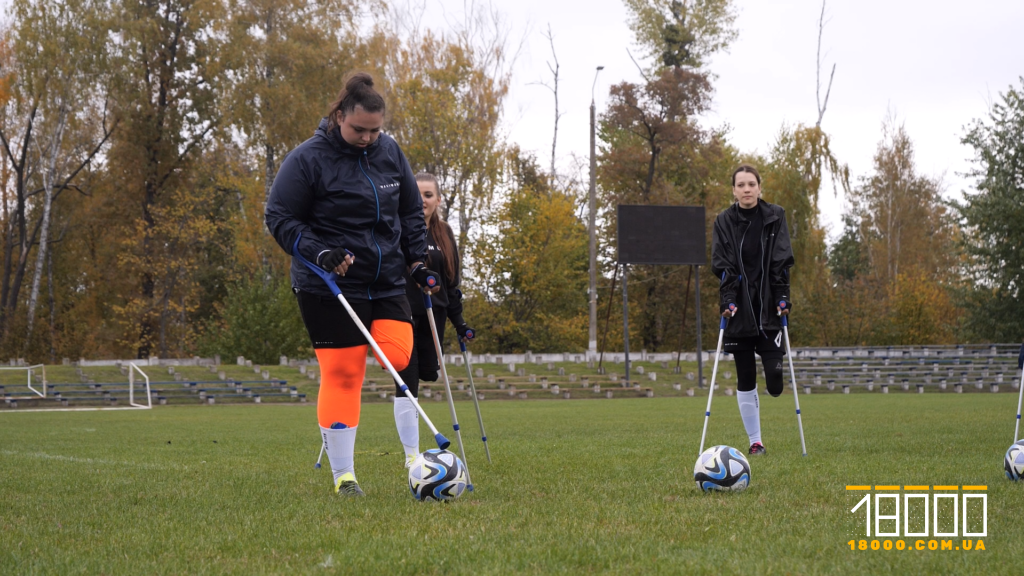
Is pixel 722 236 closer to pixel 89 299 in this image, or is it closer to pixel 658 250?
pixel 658 250

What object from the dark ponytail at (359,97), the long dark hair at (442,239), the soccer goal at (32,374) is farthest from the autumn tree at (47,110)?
the dark ponytail at (359,97)

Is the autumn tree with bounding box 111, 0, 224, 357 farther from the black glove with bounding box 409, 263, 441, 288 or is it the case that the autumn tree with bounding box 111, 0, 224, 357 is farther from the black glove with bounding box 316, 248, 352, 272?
the black glove with bounding box 316, 248, 352, 272

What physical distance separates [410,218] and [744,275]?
119 inches

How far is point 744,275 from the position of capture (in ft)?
25.2

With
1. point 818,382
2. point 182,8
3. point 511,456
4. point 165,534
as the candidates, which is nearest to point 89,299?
point 182,8

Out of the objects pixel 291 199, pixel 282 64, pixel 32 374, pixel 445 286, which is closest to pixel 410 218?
pixel 291 199

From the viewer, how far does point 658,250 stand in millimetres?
29344

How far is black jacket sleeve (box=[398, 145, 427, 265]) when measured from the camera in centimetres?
579

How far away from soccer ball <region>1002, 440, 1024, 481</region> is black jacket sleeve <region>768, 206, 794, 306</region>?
2.31m

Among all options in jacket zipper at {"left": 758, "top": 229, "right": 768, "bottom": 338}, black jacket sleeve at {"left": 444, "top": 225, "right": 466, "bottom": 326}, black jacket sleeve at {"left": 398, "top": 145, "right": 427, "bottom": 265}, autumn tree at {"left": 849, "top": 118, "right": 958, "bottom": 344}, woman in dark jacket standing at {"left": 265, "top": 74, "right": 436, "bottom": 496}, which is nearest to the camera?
woman in dark jacket standing at {"left": 265, "top": 74, "right": 436, "bottom": 496}

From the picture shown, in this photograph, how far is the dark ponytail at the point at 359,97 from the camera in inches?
206

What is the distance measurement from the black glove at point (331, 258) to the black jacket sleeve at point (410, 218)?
0.76 m

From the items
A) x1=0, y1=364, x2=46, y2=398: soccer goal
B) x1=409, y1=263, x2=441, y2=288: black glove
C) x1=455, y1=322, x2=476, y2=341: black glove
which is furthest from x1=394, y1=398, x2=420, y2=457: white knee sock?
x1=0, y1=364, x2=46, y2=398: soccer goal

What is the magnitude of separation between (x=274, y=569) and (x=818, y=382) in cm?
3282
